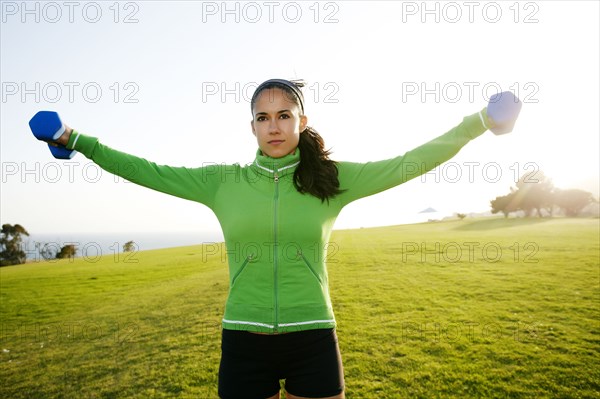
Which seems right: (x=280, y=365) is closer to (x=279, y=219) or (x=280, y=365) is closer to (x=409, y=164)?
(x=279, y=219)

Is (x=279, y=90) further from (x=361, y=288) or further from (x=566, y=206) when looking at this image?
(x=566, y=206)

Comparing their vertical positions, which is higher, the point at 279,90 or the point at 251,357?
the point at 279,90

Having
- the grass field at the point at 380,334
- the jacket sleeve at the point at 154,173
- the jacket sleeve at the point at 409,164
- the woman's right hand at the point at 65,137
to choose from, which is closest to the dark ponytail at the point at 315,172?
the jacket sleeve at the point at 409,164

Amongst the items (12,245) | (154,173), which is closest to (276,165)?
(154,173)

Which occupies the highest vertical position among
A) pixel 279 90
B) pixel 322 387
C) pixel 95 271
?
pixel 279 90

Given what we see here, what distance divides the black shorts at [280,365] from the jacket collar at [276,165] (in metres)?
1.21

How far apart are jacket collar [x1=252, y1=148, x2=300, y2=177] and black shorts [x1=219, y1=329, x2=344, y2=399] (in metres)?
1.21

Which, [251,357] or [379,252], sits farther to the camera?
[379,252]

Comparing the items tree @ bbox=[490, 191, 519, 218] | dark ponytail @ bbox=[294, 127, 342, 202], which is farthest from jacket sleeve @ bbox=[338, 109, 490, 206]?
tree @ bbox=[490, 191, 519, 218]

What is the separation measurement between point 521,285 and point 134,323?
12.7m

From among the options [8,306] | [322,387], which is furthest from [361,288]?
[8,306]

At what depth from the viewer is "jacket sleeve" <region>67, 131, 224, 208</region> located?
8.91ft

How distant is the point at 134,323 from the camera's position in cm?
1024

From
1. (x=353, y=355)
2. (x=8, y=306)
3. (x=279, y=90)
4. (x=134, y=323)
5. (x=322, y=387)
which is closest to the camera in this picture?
(x=322, y=387)
